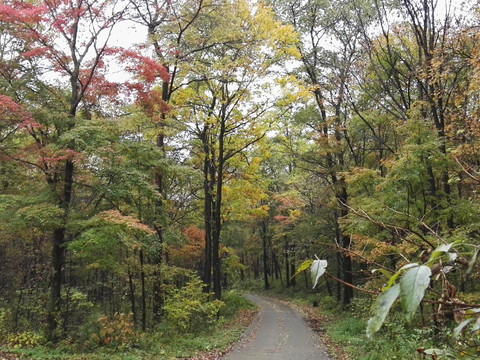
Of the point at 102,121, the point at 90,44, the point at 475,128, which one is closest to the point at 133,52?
the point at 90,44

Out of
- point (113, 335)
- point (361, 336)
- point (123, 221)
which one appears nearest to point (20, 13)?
point (123, 221)

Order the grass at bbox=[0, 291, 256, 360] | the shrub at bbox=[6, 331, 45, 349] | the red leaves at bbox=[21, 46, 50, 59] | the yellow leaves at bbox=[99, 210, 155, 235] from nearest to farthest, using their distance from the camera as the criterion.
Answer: the grass at bbox=[0, 291, 256, 360]
the yellow leaves at bbox=[99, 210, 155, 235]
the shrub at bbox=[6, 331, 45, 349]
the red leaves at bbox=[21, 46, 50, 59]

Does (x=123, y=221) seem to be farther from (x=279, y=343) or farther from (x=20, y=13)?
(x=279, y=343)

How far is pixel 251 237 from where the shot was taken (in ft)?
122

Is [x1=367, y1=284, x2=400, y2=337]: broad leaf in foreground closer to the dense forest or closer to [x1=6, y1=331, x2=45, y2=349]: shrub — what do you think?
the dense forest

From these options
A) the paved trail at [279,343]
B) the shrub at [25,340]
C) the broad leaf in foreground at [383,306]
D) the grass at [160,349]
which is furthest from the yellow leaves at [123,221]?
the broad leaf in foreground at [383,306]

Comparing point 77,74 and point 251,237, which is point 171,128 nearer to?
point 77,74

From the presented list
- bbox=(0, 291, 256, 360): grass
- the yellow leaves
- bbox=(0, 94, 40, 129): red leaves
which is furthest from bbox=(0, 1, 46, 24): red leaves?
bbox=(0, 291, 256, 360): grass

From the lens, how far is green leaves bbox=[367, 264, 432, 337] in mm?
726

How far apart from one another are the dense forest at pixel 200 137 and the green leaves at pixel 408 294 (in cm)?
396

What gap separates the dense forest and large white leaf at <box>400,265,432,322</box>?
400cm

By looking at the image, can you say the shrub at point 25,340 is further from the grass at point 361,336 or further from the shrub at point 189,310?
the grass at point 361,336

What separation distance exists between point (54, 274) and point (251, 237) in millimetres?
27644

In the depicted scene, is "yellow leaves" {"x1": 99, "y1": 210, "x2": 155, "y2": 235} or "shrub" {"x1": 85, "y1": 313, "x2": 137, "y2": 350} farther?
"shrub" {"x1": 85, "y1": 313, "x2": 137, "y2": 350}
